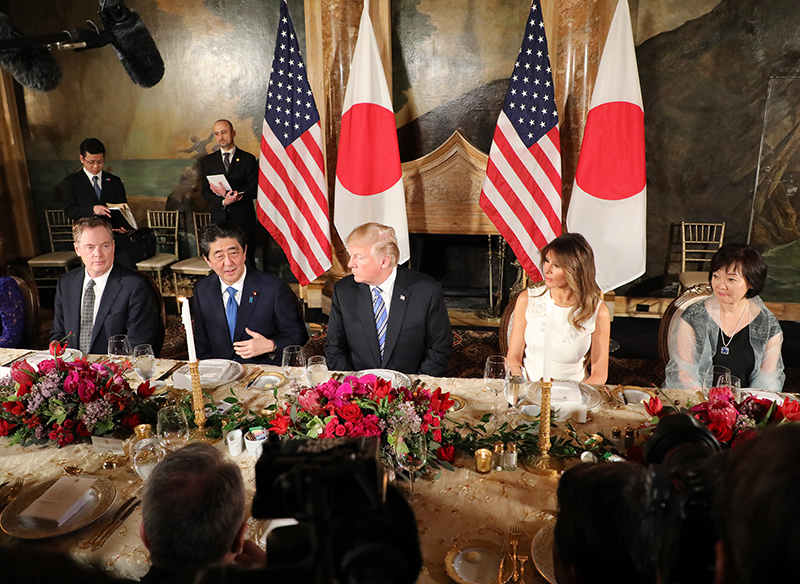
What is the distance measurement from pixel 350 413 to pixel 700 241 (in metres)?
6.09

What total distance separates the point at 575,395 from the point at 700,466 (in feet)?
5.05

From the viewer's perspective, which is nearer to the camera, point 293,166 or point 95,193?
point 293,166

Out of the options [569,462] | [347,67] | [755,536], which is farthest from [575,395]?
[347,67]

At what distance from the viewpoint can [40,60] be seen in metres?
2.00

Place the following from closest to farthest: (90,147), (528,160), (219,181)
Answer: (528,160)
(90,147)
(219,181)

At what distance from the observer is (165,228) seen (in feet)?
24.6

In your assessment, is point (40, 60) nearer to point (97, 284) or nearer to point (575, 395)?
point (97, 284)

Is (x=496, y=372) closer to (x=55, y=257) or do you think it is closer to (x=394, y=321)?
(x=394, y=321)

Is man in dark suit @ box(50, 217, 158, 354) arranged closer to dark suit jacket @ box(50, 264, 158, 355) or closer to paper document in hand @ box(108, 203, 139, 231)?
dark suit jacket @ box(50, 264, 158, 355)

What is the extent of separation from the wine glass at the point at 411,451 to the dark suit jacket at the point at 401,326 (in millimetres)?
1471

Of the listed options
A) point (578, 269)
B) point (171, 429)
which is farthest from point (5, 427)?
point (578, 269)

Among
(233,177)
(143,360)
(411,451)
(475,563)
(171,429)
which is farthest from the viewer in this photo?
(233,177)

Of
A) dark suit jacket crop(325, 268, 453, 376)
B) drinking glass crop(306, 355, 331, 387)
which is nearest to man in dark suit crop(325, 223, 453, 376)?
dark suit jacket crop(325, 268, 453, 376)

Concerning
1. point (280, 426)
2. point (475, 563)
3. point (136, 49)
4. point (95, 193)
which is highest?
point (136, 49)
